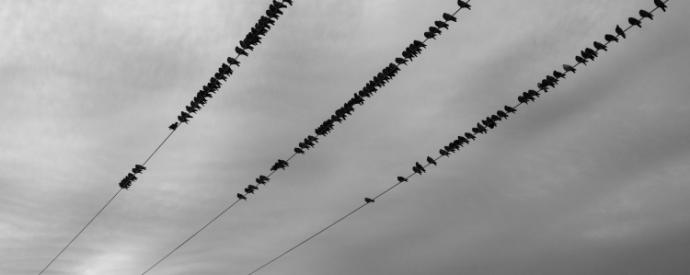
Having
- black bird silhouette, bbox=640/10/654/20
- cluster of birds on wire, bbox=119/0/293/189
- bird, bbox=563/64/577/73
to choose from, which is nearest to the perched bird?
cluster of birds on wire, bbox=119/0/293/189

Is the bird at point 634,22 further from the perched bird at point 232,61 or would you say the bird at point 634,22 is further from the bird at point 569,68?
the perched bird at point 232,61

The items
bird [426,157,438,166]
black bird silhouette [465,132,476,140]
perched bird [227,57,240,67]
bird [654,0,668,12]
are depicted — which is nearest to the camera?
bird [654,0,668,12]

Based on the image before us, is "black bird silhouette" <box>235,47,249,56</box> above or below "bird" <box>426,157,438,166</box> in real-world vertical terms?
above

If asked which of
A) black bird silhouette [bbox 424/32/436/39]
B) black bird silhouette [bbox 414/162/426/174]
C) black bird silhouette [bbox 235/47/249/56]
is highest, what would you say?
black bird silhouette [bbox 235/47/249/56]

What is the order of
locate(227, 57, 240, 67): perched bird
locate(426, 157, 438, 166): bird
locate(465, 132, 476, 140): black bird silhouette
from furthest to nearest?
locate(426, 157, 438, 166): bird, locate(465, 132, 476, 140): black bird silhouette, locate(227, 57, 240, 67): perched bird

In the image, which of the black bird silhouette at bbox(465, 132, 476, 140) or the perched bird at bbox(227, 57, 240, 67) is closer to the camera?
the perched bird at bbox(227, 57, 240, 67)

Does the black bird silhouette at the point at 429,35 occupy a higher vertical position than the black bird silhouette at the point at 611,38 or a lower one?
higher

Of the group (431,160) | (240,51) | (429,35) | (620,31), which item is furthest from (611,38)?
(240,51)

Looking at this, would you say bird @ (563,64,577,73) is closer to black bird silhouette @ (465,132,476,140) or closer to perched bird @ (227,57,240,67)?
black bird silhouette @ (465,132,476,140)

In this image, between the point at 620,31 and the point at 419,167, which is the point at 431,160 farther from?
the point at 620,31

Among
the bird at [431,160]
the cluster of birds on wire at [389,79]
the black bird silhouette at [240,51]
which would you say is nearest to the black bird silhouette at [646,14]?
the cluster of birds on wire at [389,79]

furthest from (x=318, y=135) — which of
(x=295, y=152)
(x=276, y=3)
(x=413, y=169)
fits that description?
(x=276, y=3)

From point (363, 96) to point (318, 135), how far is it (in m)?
3.05

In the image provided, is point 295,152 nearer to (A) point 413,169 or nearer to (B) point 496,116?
(A) point 413,169
